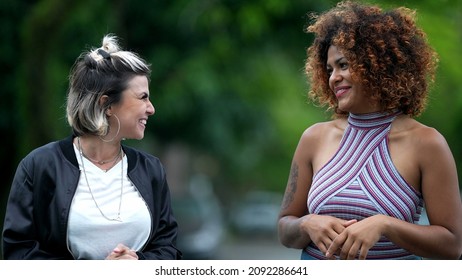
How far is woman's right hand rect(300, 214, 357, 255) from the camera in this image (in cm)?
328

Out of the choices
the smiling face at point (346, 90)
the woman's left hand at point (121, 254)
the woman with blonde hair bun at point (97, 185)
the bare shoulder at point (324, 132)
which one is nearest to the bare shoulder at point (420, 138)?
the smiling face at point (346, 90)

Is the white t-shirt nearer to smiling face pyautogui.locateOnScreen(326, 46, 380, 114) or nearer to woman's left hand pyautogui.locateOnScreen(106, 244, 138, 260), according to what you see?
woman's left hand pyautogui.locateOnScreen(106, 244, 138, 260)

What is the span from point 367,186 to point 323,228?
0.69ft

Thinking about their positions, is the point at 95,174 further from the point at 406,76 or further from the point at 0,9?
the point at 0,9

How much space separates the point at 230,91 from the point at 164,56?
181 cm

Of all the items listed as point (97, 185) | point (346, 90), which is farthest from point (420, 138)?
point (97, 185)

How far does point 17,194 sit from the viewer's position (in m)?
3.35

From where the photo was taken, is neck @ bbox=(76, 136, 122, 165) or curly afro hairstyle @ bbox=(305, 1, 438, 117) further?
neck @ bbox=(76, 136, 122, 165)

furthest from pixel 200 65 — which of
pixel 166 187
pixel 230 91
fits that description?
pixel 166 187

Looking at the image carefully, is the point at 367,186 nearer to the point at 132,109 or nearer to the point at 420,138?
the point at 420,138

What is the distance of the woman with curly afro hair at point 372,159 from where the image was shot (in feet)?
10.7

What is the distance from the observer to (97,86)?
3.49m

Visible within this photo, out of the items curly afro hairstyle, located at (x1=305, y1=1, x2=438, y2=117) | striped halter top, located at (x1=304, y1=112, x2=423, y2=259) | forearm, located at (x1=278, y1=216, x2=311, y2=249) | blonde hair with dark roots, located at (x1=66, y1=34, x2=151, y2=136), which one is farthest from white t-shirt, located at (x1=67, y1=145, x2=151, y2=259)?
curly afro hairstyle, located at (x1=305, y1=1, x2=438, y2=117)
